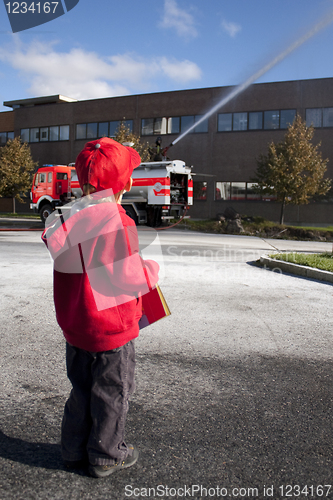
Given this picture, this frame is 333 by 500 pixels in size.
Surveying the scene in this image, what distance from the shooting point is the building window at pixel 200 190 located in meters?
29.8

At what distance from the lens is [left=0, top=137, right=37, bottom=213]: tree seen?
30125 millimetres

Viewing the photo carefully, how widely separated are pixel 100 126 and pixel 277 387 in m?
32.8

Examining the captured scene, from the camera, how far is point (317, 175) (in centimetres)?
2297

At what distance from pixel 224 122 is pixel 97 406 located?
29.2m

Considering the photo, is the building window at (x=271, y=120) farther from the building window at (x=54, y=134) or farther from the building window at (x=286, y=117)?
the building window at (x=54, y=134)

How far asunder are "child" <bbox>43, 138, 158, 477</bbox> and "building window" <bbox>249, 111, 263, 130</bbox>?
27787 millimetres

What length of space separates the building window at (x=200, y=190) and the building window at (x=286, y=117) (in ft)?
21.4

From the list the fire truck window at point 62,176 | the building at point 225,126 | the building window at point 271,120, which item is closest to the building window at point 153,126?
the building at point 225,126

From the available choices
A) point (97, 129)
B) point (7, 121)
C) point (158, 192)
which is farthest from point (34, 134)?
point (158, 192)

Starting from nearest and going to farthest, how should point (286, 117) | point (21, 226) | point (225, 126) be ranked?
point (21, 226), point (286, 117), point (225, 126)

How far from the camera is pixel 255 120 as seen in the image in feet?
92.6

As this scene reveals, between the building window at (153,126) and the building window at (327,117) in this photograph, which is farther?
the building window at (153,126)

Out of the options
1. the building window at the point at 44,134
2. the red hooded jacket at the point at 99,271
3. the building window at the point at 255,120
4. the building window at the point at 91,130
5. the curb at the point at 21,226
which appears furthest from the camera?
the building window at the point at 44,134

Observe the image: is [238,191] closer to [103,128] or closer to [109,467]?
[103,128]
